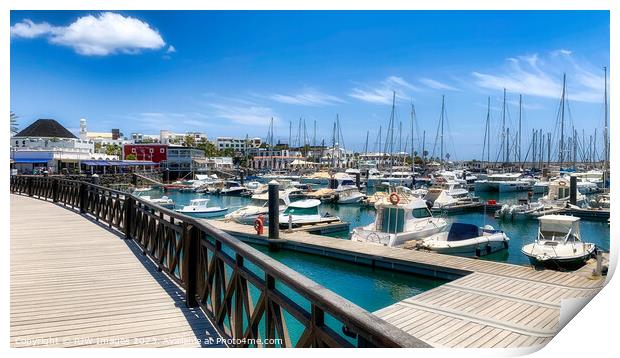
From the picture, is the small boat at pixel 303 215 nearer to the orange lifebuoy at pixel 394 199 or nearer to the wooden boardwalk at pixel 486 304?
the orange lifebuoy at pixel 394 199

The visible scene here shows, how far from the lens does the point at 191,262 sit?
4676 millimetres

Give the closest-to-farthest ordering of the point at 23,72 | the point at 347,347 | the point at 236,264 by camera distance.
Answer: the point at 347,347, the point at 236,264, the point at 23,72

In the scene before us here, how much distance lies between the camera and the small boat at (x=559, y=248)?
12.4 meters

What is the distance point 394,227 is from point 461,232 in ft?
7.71

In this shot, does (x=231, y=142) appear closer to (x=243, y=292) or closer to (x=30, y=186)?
(x=30, y=186)

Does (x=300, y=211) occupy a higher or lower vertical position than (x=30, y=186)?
lower

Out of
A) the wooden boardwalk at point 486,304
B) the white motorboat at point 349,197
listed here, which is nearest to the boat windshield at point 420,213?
the wooden boardwalk at point 486,304

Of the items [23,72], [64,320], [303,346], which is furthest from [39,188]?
[303,346]

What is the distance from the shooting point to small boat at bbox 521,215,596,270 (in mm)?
12422

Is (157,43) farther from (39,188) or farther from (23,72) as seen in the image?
(39,188)

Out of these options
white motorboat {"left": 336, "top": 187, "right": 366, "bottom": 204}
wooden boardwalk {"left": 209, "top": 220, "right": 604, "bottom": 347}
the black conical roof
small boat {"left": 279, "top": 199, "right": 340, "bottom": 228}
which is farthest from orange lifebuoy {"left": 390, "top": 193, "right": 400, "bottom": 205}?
the black conical roof

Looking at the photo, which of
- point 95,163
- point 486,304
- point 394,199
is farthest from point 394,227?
point 95,163

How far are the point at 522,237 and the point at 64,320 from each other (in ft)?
69.9
